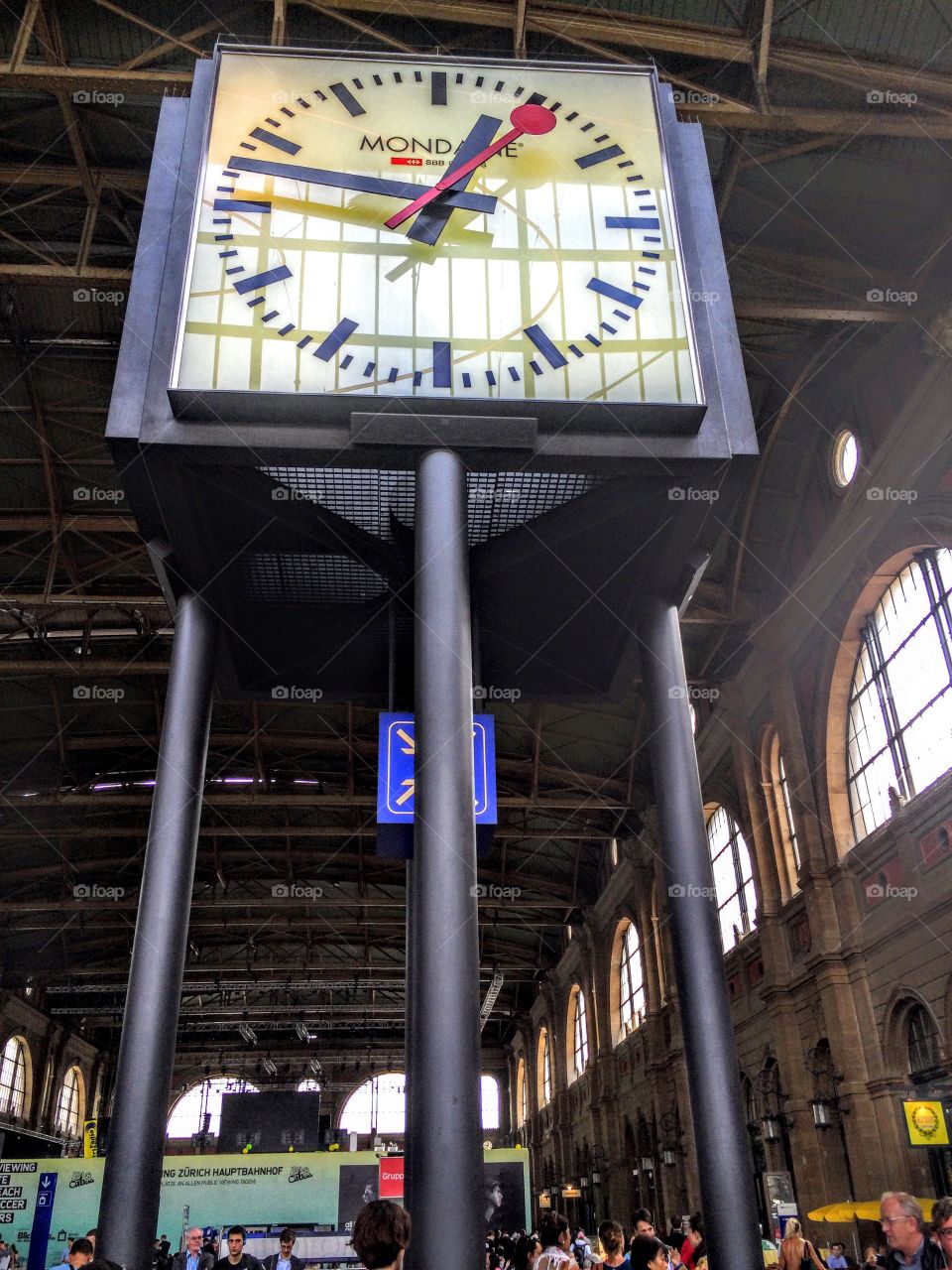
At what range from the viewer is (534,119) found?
9945mm

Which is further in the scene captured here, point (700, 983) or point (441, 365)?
point (441, 365)

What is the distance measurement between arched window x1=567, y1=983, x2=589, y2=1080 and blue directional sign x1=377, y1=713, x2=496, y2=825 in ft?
117

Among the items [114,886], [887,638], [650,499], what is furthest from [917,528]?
[114,886]

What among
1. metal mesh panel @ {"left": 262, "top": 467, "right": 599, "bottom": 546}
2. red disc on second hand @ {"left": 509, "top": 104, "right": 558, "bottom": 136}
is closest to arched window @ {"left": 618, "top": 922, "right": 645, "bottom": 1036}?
metal mesh panel @ {"left": 262, "top": 467, "right": 599, "bottom": 546}

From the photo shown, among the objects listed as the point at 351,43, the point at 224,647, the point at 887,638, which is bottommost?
the point at 224,647

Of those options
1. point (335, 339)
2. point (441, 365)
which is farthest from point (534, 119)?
point (335, 339)

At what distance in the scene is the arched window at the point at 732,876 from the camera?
25.3 metres

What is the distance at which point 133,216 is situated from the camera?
17.4 m

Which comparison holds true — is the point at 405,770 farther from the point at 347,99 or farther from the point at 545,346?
the point at 347,99

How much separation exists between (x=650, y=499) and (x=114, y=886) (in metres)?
36.2

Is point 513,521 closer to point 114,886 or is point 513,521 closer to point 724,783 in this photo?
point 724,783

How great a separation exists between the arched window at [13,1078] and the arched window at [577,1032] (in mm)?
24094

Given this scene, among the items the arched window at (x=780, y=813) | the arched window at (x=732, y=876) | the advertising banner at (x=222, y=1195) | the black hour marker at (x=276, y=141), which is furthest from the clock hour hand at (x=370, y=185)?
the advertising banner at (x=222, y=1195)

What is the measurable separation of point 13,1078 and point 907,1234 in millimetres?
48377
